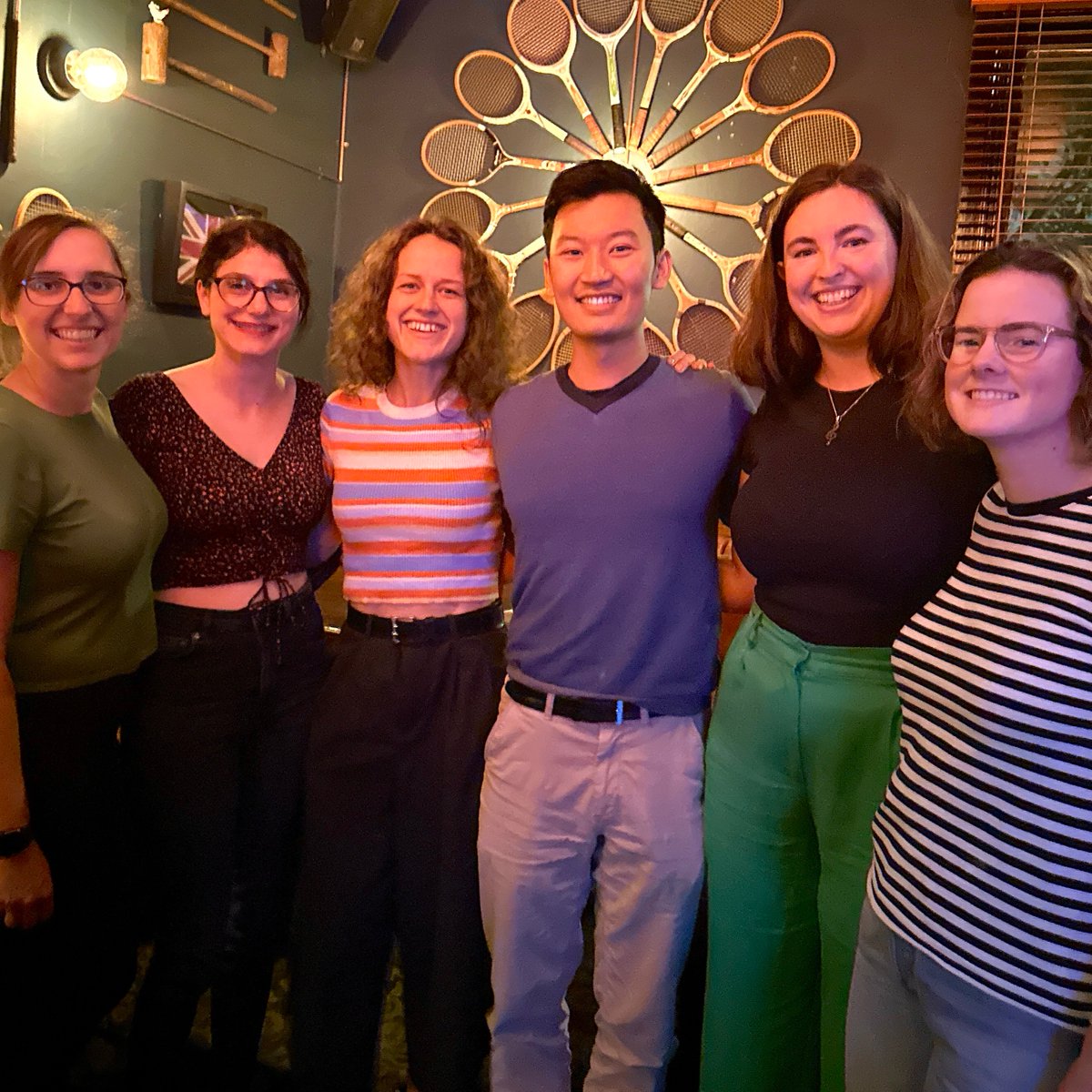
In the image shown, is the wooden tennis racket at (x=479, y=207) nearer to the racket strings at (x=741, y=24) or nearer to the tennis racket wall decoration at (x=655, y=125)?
the tennis racket wall decoration at (x=655, y=125)

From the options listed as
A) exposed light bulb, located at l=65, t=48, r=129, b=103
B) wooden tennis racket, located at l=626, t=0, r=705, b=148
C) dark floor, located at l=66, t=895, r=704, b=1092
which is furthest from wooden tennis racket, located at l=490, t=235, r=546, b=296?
dark floor, located at l=66, t=895, r=704, b=1092

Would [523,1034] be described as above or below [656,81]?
below

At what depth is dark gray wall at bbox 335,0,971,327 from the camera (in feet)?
10.2

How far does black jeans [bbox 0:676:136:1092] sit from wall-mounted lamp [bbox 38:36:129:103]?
1.76 m

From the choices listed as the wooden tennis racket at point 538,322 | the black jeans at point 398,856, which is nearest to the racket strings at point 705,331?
the wooden tennis racket at point 538,322

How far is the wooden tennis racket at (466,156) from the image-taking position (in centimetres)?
351

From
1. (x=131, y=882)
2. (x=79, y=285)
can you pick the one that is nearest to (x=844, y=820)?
(x=131, y=882)

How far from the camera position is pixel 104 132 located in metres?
2.59

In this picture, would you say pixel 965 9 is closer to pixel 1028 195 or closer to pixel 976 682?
pixel 1028 195

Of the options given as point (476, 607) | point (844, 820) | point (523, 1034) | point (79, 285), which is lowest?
point (523, 1034)

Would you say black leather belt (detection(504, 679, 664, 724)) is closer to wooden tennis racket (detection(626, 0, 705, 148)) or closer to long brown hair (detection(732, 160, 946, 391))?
long brown hair (detection(732, 160, 946, 391))

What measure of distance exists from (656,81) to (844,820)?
2976 mm

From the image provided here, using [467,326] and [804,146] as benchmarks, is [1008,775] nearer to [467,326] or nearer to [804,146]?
[467,326]

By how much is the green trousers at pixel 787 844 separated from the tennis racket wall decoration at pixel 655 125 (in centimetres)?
218
